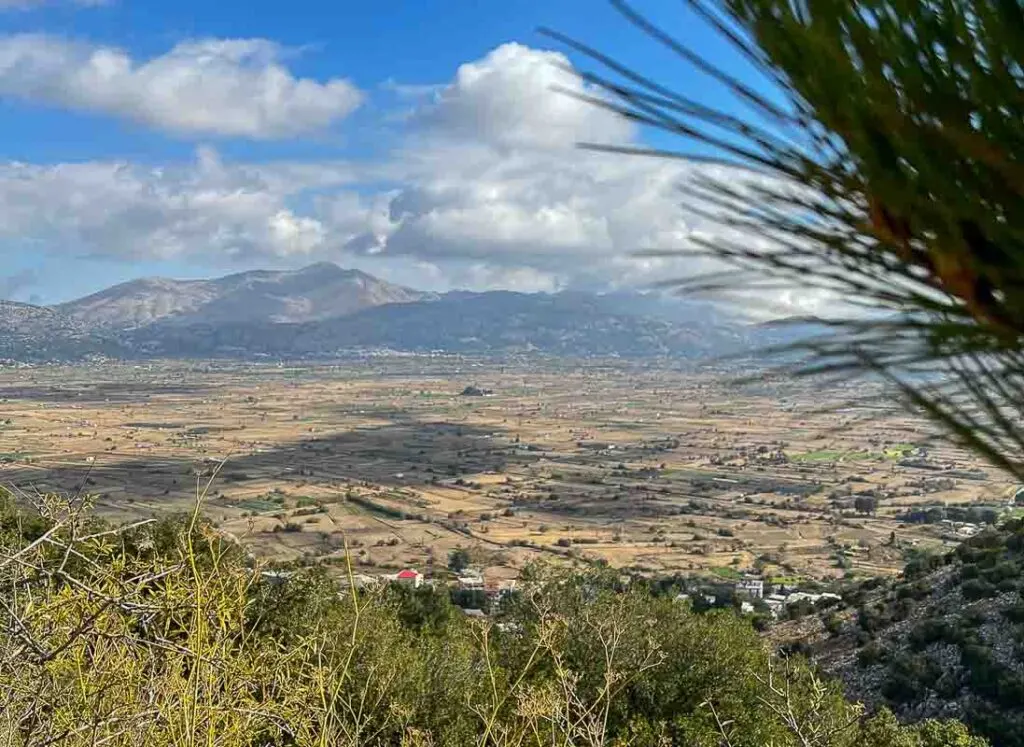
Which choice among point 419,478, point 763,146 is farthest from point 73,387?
point 763,146

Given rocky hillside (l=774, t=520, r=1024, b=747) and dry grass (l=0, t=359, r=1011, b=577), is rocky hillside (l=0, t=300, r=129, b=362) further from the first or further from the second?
rocky hillside (l=774, t=520, r=1024, b=747)

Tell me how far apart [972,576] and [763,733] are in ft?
48.6

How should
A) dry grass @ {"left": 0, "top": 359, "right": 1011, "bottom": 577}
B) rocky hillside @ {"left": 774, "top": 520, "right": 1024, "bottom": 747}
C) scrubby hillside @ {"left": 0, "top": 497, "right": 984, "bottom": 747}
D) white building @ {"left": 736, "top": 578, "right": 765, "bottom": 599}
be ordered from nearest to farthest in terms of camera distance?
scrubby hillside @ {"left": 0, "top": 497, "right": 984, "bottom": 747} < rocky hillside @ {"left": 774, "top": 520, "right": 1024, "bottom": 747} < white building @ {"left": 736, "top": 578, "right": 765, "bottom": 599} < dry grass @ {"left": 0, "top": 359, "right": 1011, "bottom": 577}

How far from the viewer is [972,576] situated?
2252 cm

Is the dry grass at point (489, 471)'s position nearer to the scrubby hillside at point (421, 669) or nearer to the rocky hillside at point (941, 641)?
the scrubby hillside at point (421, 669)

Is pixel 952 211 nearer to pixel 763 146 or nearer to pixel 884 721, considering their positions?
pixel 763 146

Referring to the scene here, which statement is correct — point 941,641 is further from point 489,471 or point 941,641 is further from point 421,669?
point 489,471

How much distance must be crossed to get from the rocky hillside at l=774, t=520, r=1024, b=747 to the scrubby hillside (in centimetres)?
320

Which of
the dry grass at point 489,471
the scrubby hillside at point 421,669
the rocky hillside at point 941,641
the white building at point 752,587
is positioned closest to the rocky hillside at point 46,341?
the dry grass at point 489,471

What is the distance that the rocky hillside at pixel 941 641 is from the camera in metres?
15.8

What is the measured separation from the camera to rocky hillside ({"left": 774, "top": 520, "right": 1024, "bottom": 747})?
1577cm

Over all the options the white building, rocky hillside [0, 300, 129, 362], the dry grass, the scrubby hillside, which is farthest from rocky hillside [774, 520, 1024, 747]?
rocky hillside [0, 300, 129, 362]

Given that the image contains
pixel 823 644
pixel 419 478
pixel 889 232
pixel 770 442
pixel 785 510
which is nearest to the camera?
pixel 889 232

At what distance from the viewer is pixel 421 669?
38.2 feet
